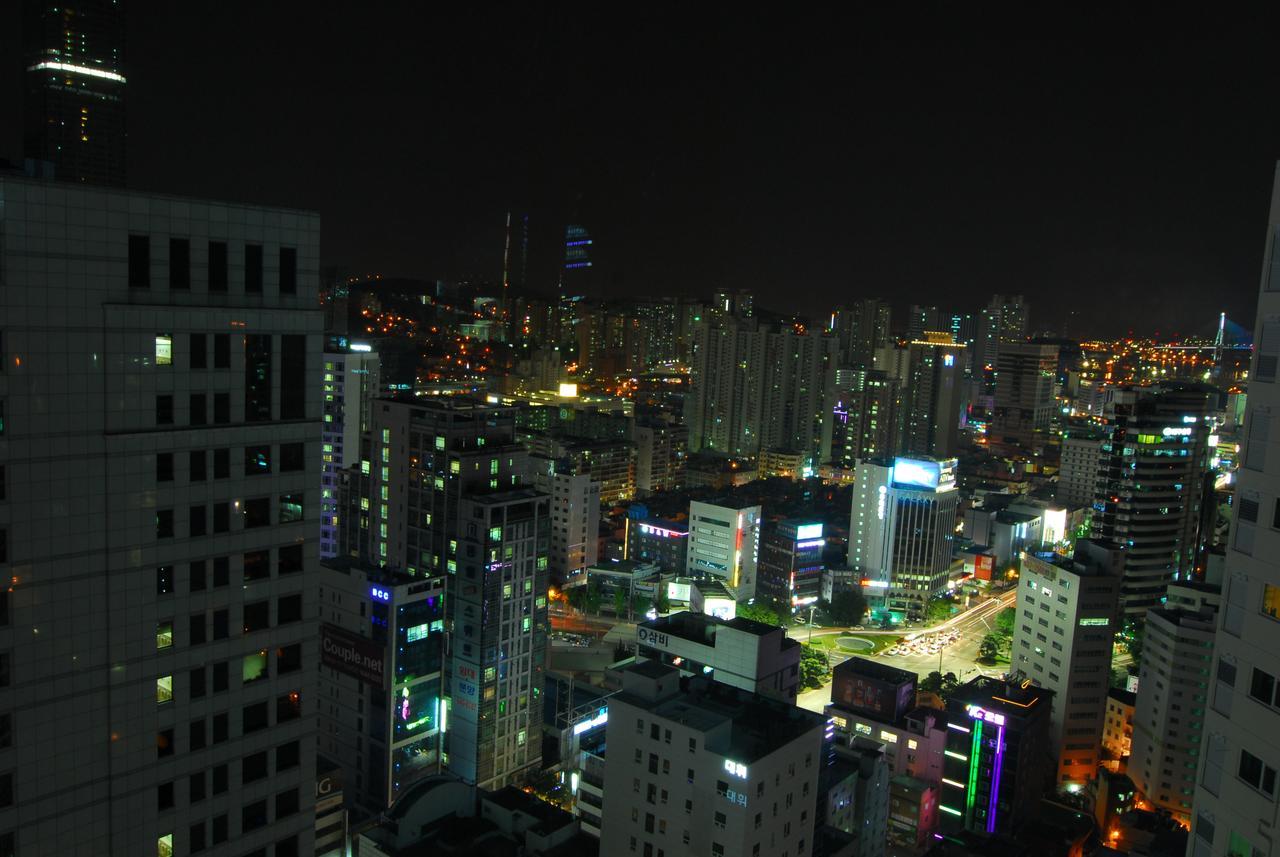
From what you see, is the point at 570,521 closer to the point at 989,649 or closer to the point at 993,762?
the point at 989,649

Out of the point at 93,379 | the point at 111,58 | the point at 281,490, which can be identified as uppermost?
the point at 111,58

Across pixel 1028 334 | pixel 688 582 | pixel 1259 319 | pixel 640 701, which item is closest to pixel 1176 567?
pixel 688 582

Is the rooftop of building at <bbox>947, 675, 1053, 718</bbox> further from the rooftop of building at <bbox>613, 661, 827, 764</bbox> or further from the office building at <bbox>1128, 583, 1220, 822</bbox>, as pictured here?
the rooftop of building at <bbox>613, 661, 827, 764</bbox>

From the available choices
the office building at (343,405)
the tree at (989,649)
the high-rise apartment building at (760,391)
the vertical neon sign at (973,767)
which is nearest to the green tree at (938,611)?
the tree at (989,649)

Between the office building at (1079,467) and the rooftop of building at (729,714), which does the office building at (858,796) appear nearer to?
the rooftop of building at (729,714)

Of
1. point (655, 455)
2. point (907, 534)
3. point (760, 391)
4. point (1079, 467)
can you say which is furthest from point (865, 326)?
point (907, 534)

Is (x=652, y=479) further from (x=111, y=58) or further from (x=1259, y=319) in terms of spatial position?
(x=1259, y=319)
